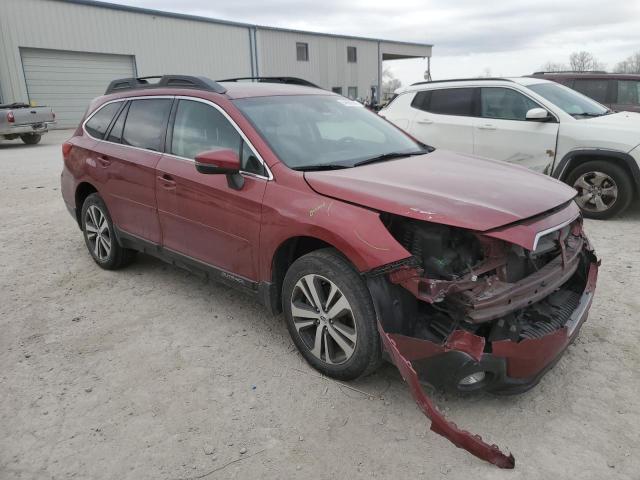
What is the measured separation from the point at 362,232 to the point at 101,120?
343 centimetres

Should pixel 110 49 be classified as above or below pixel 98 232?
above

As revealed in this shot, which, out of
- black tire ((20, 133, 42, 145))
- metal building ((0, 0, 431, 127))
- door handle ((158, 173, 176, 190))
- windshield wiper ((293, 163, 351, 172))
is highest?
metal building ((0, 0, 431, 127))

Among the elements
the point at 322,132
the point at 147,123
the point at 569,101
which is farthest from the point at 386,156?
the point at 569,101

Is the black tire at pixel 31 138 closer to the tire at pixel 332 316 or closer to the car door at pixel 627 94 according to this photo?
the car door at pixel 627 94

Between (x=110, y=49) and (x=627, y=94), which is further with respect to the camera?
(x=110, y=49)

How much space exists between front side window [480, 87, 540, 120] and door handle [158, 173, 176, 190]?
4.88 m

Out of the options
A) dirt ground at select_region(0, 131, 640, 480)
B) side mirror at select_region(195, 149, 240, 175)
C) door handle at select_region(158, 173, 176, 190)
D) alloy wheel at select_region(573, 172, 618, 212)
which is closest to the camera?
dirt ground at select_region(0, 131, 640, 480)

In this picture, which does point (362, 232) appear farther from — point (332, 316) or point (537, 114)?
point (537, 114)

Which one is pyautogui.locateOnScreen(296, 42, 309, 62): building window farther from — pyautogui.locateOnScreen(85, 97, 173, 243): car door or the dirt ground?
the dirt ground

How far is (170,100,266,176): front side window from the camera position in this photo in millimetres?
3477

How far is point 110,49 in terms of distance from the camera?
25.1 meters


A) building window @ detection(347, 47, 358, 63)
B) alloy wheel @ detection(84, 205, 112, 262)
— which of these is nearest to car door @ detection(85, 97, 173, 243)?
alloy wheel @ detection(84, 205, 112, 262)

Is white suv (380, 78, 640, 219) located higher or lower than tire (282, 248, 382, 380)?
higher

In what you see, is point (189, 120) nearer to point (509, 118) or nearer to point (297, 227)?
point (297, 227)
